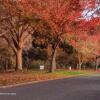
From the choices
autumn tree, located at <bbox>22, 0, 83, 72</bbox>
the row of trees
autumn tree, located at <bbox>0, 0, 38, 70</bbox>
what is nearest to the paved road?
autumn tree, located at <bbox>0, 0, 38, 70</bbox>

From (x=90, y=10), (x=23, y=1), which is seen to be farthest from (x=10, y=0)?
(x=90, y=10)

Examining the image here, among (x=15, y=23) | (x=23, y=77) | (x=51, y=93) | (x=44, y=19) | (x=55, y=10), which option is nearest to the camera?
(x=51, y=93)

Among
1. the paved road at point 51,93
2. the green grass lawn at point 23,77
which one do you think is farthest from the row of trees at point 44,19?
the paved road at point 51,93

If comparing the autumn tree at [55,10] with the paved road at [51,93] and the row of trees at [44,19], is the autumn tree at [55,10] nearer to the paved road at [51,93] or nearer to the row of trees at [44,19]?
the row of trees at [44,19]

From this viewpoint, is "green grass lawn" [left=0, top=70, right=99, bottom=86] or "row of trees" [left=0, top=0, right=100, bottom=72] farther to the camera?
"row of trees" [left=0, top=0, right=100, bottom=72]

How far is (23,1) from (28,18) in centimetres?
315

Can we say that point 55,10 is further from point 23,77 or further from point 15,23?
point 23,77

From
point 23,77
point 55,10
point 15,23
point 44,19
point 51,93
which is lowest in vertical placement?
point 51,93

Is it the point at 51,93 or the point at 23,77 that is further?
the point at 23,77

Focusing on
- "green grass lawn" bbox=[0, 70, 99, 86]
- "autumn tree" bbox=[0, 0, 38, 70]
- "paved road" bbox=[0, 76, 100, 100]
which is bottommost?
"paved road" bbox=[0, 76, 100, 100]

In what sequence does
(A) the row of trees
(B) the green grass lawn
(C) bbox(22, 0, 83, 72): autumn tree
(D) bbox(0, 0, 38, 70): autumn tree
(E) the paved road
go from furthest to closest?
(C) bbox(22, 0, 83, 72): autumn tree → (A) the row of trees → (D) bbox(0, 0, 38, 70): autumn tree → (B) the green grass lawn → (E) the paved road

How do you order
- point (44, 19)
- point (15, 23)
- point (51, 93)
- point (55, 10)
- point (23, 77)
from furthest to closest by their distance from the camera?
point (15, 23) → point (55, 10) → point (44, 19) → point (23, 77) → point (51, 93)

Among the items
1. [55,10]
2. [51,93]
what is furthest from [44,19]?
[51,93]

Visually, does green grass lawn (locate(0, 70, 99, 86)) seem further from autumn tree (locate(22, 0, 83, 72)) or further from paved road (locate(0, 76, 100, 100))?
autumn tree (locate(22, 0, 83, 72))
